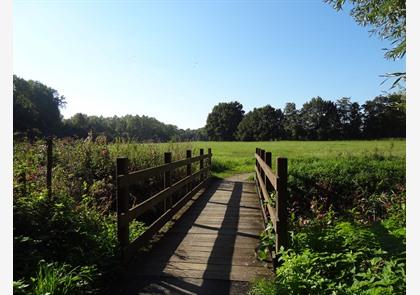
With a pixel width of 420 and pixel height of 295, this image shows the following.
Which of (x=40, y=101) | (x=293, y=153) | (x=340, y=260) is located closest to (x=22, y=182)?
(x=340, y=260)

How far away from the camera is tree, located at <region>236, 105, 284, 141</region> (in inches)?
3745

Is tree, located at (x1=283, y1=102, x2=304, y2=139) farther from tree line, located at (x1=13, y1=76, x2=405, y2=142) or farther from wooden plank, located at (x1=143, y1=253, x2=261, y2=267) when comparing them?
wooden plank, located at (x1=143, y1=253, x2=261, y2=267)

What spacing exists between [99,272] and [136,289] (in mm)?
445

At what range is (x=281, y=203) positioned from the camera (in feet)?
13.6

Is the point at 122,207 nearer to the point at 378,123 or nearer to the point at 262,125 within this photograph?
the point at 378,123

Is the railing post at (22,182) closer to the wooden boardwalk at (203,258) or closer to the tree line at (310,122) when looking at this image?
the wooden boardwalk at (203,258)

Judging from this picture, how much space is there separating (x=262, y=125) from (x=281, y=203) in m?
93.1

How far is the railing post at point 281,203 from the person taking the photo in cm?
415

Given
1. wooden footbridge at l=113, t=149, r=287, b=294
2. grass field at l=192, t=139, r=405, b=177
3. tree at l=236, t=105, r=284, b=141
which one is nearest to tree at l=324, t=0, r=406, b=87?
wooden footbridge at l=113, t=149, r=287, b=294

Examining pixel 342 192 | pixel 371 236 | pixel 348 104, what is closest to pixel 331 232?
pixel 371 236

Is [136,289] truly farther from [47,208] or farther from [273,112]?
[273,112]

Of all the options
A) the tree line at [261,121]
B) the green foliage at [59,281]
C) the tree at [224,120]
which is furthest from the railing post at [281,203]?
the tree at [224,120]

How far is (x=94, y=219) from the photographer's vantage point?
472 centimetres

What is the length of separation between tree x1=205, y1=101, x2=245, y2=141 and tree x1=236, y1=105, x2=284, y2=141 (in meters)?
7.47
